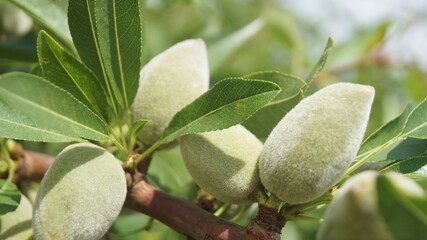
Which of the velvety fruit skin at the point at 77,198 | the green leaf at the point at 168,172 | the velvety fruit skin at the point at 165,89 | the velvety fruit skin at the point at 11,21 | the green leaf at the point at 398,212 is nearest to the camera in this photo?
the green leaf at the point at 398,212

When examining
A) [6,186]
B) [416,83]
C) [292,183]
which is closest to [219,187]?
[292,183]

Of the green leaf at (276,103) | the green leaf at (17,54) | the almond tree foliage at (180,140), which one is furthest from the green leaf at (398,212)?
the green leaf at (17,54)

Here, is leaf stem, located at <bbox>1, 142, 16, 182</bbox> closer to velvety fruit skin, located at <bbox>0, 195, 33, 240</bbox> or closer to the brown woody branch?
velvety fruit skin, located at <bbox>0, 195, 33, 240</bbox>

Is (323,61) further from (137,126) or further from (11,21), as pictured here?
(11,21)

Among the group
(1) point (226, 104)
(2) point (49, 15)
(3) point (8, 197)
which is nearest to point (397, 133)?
(1) point (226, 104)

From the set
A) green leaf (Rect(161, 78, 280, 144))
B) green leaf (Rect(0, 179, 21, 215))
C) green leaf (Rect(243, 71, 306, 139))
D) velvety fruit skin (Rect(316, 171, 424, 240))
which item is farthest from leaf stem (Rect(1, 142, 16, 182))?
velvety fruit skin (Rect(316, 171, 424, 240))

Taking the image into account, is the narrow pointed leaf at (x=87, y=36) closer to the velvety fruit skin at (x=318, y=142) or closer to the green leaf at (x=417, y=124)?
the velvety fruit skin at (x=318, y=142)
